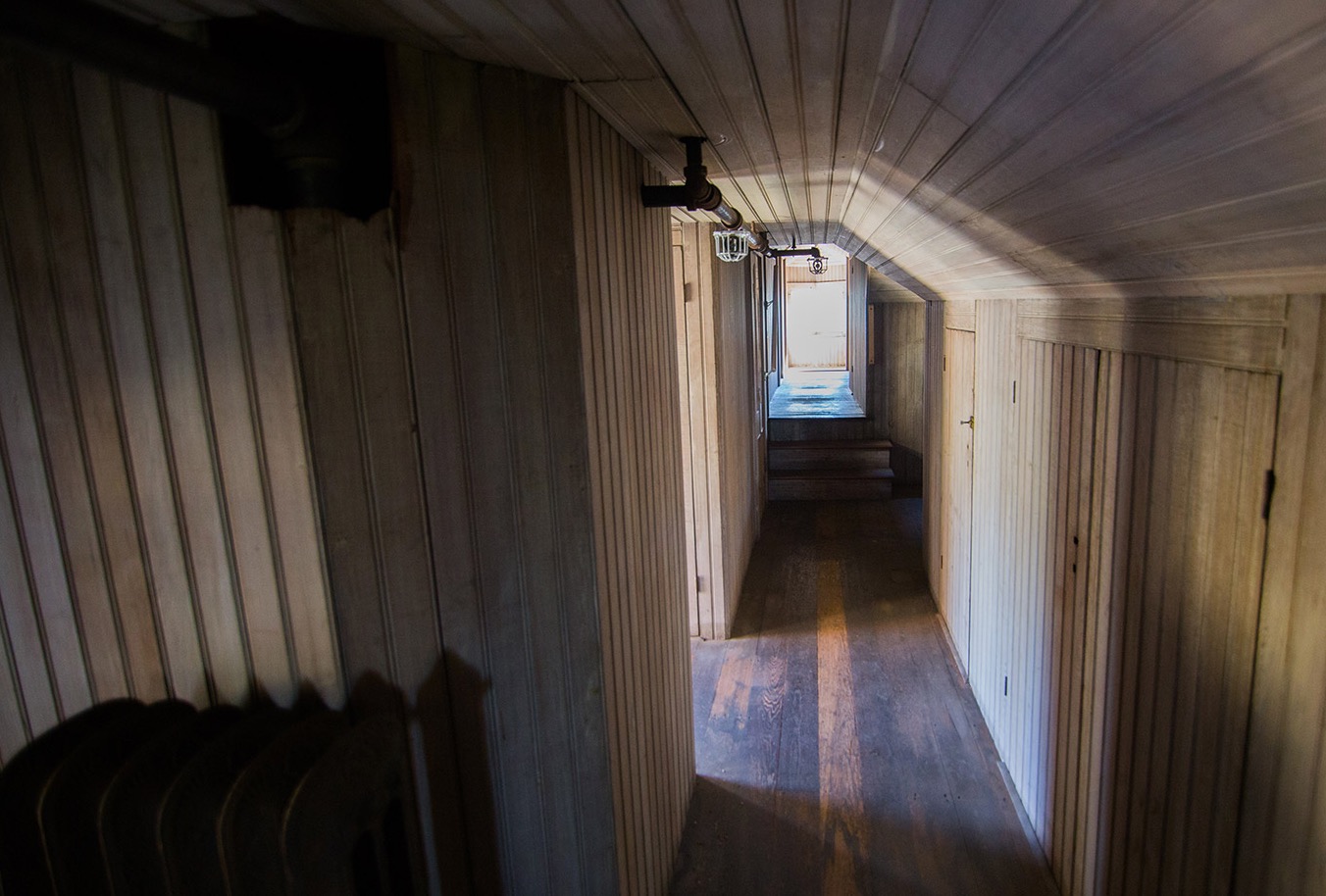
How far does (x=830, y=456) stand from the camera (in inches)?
333

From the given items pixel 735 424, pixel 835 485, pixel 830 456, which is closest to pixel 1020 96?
pixel 735 424

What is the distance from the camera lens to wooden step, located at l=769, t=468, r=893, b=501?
8.05m

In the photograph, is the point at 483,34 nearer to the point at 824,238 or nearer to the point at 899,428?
the point at 824,238

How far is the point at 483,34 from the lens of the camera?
1.38 m

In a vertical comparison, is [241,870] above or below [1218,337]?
below

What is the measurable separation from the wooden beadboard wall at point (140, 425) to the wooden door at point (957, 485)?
333 centimetres

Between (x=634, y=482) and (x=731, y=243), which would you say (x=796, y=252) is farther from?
(x=634, y=482)

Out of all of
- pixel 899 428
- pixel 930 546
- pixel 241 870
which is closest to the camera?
pixel 241 870

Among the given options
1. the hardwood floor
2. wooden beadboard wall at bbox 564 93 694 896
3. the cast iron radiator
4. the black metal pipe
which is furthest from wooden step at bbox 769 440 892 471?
the black metal pipe

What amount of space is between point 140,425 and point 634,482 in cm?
121

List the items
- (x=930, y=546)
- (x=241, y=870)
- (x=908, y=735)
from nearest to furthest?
1. (x=241, y=870)
2. (x=908, y=735)
3. (x=930, y=546)

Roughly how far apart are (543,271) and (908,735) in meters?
2.88

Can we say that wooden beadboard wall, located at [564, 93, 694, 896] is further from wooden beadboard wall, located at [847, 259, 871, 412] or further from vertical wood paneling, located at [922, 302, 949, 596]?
wooden beadboard wall, located at [847, 259, 871, 412]

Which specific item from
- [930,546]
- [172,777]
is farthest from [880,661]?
[172,777]
